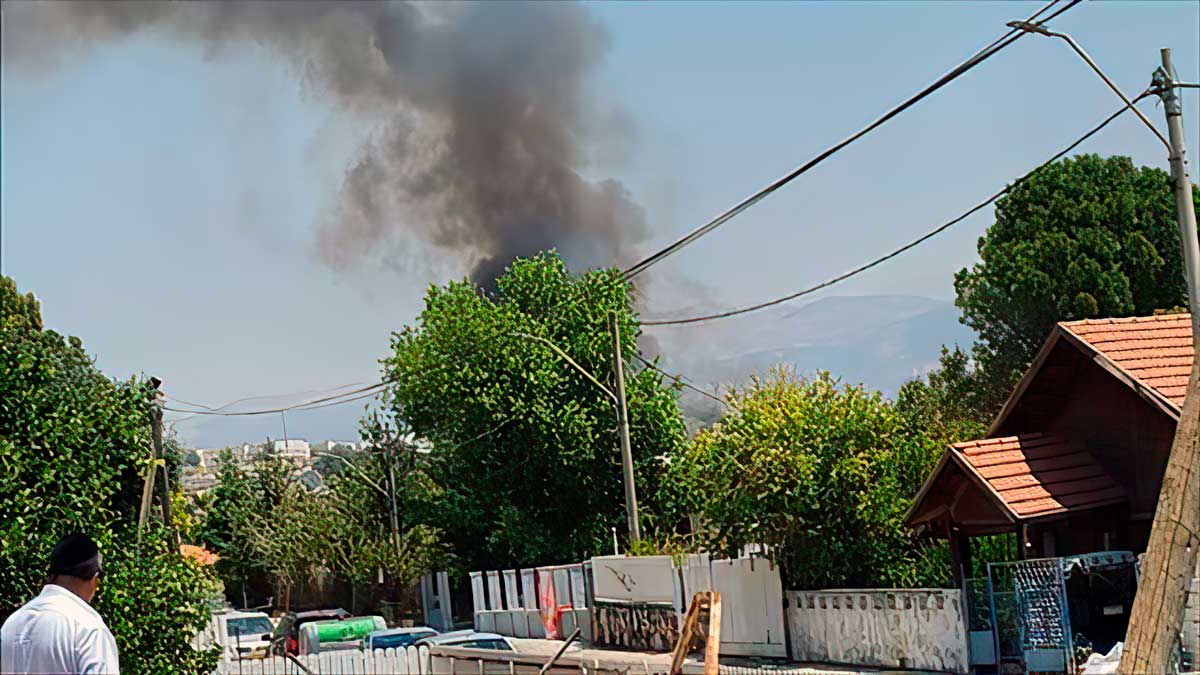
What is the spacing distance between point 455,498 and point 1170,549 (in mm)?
37703

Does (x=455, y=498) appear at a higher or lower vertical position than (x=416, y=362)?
lower

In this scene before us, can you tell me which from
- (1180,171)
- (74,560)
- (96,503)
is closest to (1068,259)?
(1180,171)

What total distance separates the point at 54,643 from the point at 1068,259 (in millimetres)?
49533

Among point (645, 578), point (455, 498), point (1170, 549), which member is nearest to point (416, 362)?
point (455, 498)

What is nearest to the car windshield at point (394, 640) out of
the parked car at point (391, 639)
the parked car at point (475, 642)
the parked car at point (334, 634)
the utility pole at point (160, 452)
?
the parked car at point (391, 639)

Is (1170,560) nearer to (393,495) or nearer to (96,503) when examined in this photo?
(96,503)

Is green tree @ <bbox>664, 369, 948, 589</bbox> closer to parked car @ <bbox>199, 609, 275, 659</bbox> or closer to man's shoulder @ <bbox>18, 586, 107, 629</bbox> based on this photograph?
parked car @ <bbox>199, 609, 275, 659</bbox>

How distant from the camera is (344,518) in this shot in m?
50.7

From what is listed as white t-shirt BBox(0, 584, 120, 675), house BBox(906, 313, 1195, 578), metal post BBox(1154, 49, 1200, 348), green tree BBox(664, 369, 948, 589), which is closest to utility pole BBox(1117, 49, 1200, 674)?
metal post BBox(1154, 49, 1200, 348)

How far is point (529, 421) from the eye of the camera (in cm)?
4622

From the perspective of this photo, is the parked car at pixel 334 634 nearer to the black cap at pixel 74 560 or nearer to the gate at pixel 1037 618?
the gate at pixel 1037 618

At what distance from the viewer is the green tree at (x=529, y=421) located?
46.6 meters

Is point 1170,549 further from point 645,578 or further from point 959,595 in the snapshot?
point 645,578

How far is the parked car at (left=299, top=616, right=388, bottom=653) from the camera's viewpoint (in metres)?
30.8
